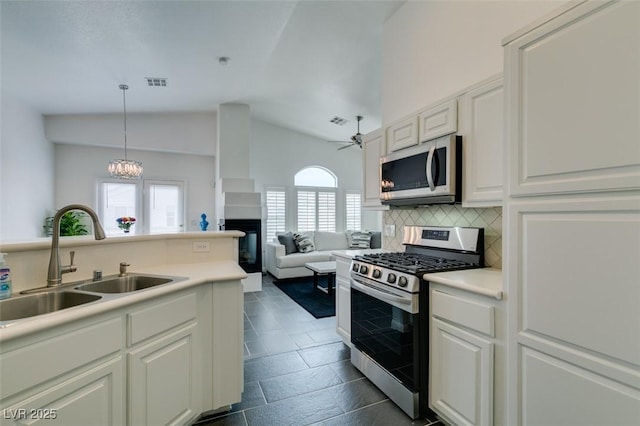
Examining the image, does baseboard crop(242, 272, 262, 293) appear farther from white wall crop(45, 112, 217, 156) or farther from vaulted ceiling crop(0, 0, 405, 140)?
vaulted ceiling crop(0, 0, 405, 140)

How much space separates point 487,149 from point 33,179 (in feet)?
19.9

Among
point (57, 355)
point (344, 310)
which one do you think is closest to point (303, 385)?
point (344, 310)

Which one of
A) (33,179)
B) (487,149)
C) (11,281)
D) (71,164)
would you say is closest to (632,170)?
(487,149)

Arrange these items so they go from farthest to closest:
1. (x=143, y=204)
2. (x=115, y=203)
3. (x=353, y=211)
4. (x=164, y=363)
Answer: (x=353, y=211) < (x=143, y=204) < (x=115, y=203) < (x=164, y=363)

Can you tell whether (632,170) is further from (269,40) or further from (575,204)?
(269,40)

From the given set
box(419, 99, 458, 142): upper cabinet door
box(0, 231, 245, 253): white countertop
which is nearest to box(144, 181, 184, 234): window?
box(0, 231, 245, 253): white countertop

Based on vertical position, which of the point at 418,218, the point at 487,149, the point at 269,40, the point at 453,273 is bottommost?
the point at 453,273

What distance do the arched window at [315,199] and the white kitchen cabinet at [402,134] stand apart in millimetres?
4475

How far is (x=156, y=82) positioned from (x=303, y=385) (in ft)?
14.0

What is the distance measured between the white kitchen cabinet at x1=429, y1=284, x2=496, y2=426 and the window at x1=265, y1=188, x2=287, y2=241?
5077 millimetres

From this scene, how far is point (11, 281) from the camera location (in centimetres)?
148

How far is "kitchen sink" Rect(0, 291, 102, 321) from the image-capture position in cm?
137

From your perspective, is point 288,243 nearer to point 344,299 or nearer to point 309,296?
point 309,296

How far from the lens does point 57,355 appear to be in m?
1.13
